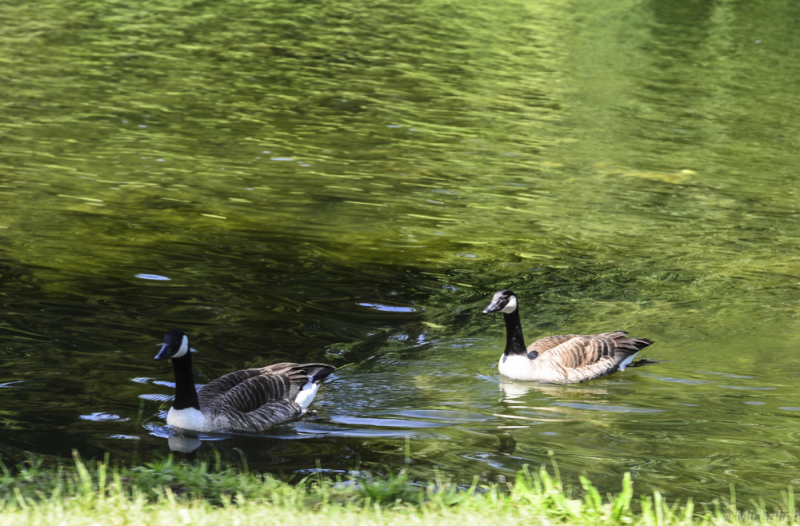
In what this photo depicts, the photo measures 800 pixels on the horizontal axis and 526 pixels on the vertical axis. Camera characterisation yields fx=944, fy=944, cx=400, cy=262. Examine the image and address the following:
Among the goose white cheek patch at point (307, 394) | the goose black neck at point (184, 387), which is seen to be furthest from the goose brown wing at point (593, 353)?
the goose black neck at point (184, 387)

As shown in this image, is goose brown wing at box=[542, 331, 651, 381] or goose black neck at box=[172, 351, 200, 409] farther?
goose brown wing at box=[542, 331, 651, 381]

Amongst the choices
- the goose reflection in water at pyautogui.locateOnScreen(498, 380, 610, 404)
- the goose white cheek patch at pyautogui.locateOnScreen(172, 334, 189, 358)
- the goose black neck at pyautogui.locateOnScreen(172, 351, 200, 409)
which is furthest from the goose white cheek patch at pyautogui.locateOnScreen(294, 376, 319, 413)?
the goose reflection in water at pyautogui.locateOnScreen(498, 380, 610, 404)

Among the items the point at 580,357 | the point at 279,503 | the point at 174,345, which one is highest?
the point at 174,345

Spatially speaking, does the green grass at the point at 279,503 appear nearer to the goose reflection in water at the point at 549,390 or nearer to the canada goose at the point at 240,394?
the canada goose at the point at 240,394

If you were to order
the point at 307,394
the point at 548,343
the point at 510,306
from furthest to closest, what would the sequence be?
the point at 548,343 → the point at 510,306 → the point at 307,394

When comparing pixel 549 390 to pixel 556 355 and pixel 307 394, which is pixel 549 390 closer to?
pixel 556 355

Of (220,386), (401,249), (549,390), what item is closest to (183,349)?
(220,386)

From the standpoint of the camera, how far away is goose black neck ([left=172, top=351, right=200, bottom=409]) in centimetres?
956

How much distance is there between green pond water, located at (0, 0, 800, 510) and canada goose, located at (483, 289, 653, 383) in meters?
0.27

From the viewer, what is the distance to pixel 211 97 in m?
27.2

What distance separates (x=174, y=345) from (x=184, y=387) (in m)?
0.44

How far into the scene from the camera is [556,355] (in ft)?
38.8

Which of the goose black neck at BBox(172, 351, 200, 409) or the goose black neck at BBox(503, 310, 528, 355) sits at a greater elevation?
the goose black neck at BBox(172, 351, 200, 409)

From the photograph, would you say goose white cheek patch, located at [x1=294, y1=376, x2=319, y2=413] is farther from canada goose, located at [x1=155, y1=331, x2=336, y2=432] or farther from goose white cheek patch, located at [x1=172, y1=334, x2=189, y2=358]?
goose white cheek patch, located at [x1=172, y1=334, x2=189, y2=358]
